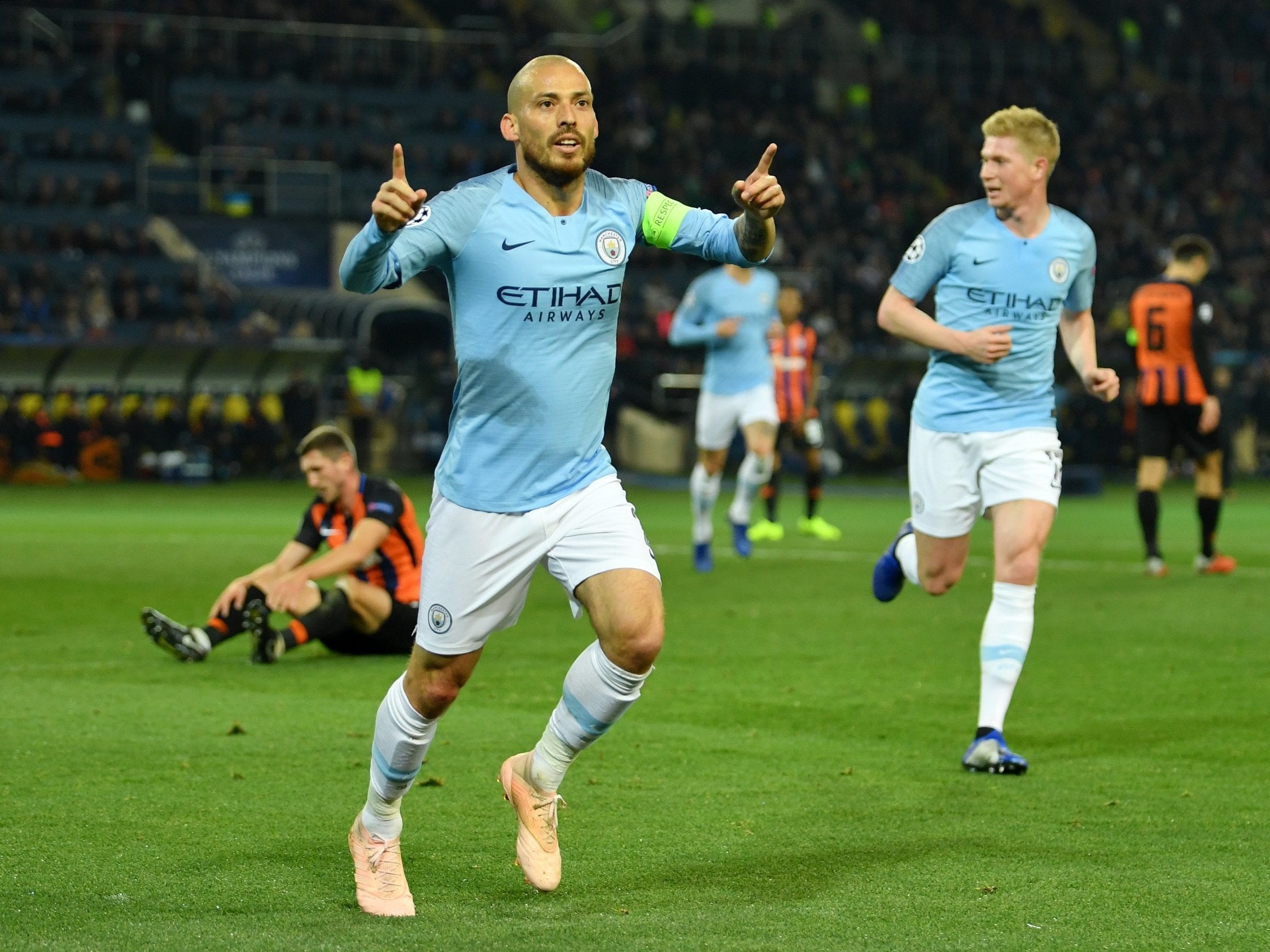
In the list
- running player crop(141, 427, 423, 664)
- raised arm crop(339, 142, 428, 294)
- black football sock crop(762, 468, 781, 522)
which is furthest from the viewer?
black football sock crop(762, 468, 781, 522)

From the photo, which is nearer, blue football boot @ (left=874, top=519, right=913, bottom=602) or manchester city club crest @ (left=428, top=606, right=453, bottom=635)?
manchester city club crest @ (left=428, top=606, right=453, bottom=635)

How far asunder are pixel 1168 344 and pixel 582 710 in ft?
32.0

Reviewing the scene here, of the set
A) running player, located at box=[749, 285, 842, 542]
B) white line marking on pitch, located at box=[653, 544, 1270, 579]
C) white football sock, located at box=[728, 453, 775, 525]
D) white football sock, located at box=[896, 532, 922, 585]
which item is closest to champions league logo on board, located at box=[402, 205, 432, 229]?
white football sock, located at box=[896, 532, 922, 585]

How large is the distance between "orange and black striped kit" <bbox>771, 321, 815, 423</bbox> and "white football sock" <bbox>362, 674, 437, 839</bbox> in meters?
12.6

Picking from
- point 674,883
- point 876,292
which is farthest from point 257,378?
point 674,883

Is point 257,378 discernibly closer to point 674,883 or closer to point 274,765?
Result: point 274,765

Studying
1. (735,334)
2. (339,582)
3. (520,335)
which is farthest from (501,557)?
(735,334)

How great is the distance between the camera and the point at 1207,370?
44.6 feet

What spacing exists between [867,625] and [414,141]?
1046 inches

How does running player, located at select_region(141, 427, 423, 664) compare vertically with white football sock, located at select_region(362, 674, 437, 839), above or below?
below

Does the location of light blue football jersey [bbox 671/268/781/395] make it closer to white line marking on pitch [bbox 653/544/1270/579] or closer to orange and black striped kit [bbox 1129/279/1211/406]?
white line marking on pitch [bbox 653/544/1270/579]

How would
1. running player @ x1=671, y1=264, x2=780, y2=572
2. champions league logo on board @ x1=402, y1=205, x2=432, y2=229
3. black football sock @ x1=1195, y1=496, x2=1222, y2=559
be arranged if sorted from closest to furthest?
1. champions league logo on board @ x1=402, y1=205, x2=432, y2=229
2. black football sock @ x1=1195, y1=496, x2=1222, y2=559
3. running player @ x1=671, y1=264, x2=780, y2=572

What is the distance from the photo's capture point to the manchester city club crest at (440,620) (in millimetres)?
4770

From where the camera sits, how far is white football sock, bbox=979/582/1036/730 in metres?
6.67
